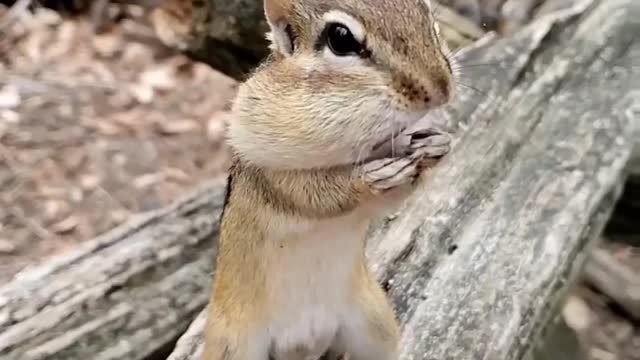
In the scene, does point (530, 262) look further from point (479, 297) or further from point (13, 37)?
point (13, 37)

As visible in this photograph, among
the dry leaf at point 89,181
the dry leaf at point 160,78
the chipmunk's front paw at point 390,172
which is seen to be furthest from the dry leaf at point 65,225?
the chipmunk's front paw at point 390,172

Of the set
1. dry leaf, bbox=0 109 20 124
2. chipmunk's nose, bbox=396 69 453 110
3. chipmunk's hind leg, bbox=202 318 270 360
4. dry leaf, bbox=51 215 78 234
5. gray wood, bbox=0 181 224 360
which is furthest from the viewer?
dry leaf, bbox=0 109 20 124

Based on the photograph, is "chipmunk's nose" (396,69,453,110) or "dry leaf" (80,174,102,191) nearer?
"chipmunk's nose" (396,69,453,110)

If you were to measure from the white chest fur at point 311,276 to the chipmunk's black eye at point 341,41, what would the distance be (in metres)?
0.23

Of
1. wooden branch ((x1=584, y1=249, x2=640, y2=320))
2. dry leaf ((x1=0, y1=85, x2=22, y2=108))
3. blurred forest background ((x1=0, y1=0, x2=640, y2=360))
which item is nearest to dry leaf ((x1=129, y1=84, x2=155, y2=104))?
blurred forest background ((x1=0, y1=0, x2=640, y2=360))

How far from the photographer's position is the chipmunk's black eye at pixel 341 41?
1287 mm

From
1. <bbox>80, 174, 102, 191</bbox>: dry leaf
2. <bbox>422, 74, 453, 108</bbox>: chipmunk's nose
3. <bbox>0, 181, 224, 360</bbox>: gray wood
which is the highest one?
<bbox>422, 74, 453, 108</bbox>: chipmunk's nose

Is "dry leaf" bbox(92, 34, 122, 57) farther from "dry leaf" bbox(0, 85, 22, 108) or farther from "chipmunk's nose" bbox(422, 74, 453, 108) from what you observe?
"chipmunk's nose" bbox(422, 74, 453, 108)

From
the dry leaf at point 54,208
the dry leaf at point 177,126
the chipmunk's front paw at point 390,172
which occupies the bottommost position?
the dry leaf at point 54,208

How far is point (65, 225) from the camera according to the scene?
3.16 metres

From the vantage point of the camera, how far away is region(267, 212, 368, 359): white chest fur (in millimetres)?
1464

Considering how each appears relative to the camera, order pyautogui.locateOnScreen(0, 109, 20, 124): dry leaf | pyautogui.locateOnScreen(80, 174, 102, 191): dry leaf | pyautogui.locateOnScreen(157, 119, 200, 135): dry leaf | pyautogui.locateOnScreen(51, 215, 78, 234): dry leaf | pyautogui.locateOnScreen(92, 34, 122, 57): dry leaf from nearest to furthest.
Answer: pyautogui.locateOnScreen(51, 215, 78, 234): dry leaf, pyautogui.locateOnScreen(80, 174, 102, 191): dry leaf, pyautogui.locateOnScreen(0, 109, 20, 124): dry leaf, pyautogui.locateOnScreen(157, 119, 200, 135): dry leaf, pyautogui.locateOnScreen(92, 34, 122, 57): dry leaf

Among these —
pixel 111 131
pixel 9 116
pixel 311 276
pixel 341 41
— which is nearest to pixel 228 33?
pixel 111 131

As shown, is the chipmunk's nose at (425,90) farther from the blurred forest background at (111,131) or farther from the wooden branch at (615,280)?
the wooden branch at (615,280)
